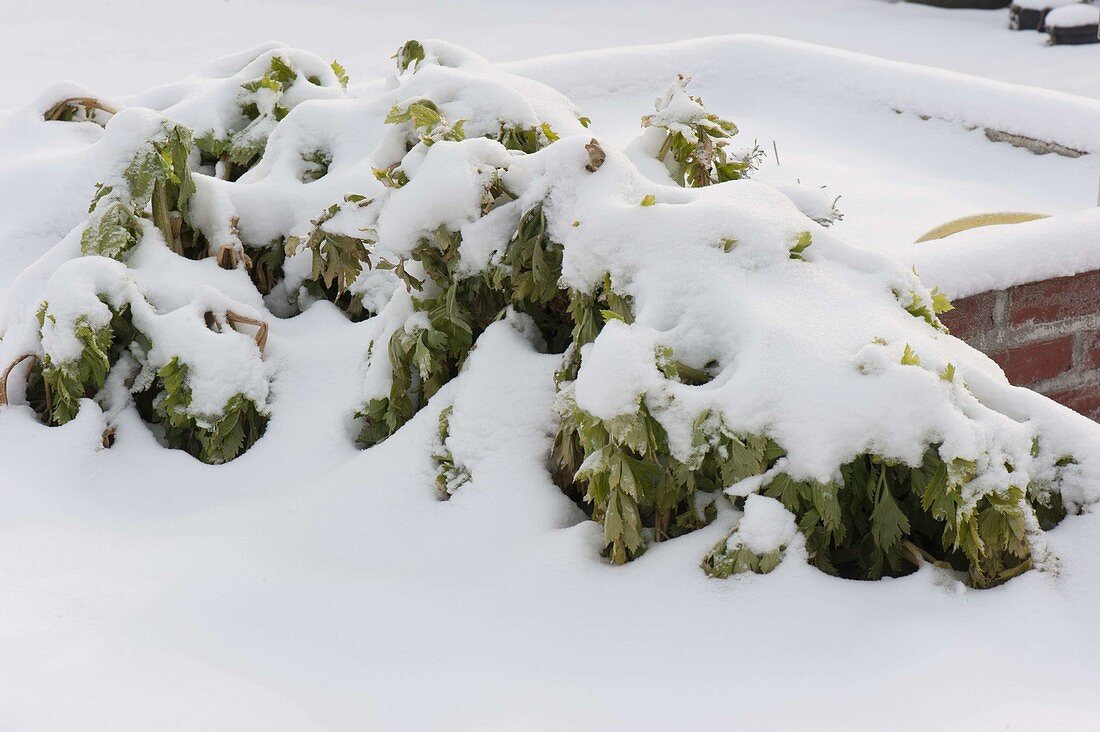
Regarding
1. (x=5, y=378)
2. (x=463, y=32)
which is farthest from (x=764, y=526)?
(x=463, y=32)

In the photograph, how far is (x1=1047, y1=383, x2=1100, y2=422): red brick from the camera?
97.4 inches

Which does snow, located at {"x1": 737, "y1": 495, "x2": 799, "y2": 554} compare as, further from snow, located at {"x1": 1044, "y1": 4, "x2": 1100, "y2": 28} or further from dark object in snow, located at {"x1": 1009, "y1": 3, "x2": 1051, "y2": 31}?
dark object in snow, located at {"x1": 1009, "y1": 3, "x2": 1051, "y2": 31}

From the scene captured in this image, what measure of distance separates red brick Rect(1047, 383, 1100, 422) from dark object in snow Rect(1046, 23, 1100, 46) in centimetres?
720

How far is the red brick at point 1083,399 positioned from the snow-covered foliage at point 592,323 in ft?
2.91

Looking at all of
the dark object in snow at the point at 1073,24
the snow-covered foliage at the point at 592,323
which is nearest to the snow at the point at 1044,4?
the dark object in snow at the point at 1073,24

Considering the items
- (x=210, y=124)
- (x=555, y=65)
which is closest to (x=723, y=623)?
(x=210, y=124)

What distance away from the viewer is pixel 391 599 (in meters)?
1.59

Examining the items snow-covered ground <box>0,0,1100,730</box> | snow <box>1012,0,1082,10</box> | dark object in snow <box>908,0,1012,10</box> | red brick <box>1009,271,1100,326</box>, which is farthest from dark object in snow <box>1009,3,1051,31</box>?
snow-covered ground <box>0,0,1100,730</box>

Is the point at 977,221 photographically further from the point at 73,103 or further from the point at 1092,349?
the point at 73,103

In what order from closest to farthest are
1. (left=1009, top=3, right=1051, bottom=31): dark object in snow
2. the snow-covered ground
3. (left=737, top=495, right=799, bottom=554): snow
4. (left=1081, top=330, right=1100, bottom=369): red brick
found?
the snow-covered ground < (left=737, top=495, right=799, bottom=554): snow < (left=1081, top=330, right=1100, bottom=369): red brick < (left=1009, top=3, right=1051, bottom=31): dark object in snow

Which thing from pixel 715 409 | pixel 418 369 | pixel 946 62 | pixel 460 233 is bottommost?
pixel 946 62

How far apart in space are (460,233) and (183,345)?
0.54 m

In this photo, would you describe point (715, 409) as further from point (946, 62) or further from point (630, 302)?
point (946, 62)

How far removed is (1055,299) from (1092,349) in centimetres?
24
